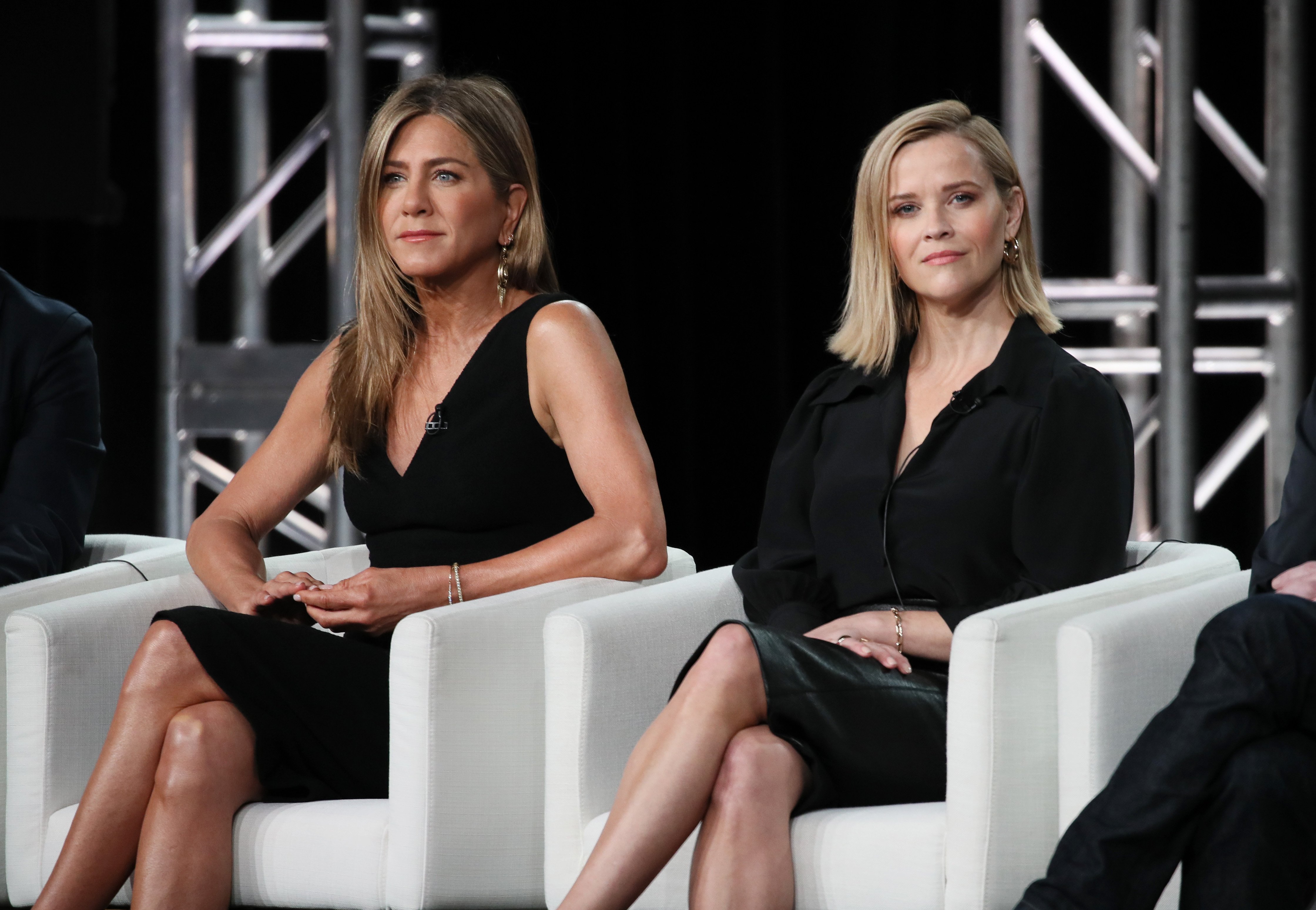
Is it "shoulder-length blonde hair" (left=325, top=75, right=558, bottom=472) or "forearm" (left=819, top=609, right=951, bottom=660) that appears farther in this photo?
"shoulder-length blonde hair" (left=325, top=75, right=558, bottom=472)

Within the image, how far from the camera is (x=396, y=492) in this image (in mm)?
2543

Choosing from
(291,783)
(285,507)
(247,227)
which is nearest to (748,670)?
(291,783)

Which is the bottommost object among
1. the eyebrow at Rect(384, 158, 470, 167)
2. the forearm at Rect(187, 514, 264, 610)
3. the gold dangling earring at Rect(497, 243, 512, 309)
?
the forearm at Rect(187, 514, 264, 610)

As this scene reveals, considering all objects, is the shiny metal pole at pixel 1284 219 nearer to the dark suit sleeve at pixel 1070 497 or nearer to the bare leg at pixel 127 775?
the dark suit sleeve at pixel 1070 497

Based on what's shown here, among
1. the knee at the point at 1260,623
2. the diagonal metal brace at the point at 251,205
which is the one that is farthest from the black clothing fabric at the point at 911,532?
the diagonal metal brace at the point at 251,205

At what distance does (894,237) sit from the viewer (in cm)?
244

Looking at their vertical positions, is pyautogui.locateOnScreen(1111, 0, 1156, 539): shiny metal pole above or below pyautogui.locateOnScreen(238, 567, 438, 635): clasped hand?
above

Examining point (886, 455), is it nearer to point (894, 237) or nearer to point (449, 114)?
point (894, 237)

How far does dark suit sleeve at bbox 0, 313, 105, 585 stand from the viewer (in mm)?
2701

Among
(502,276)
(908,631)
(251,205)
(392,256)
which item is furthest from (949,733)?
(251,205)

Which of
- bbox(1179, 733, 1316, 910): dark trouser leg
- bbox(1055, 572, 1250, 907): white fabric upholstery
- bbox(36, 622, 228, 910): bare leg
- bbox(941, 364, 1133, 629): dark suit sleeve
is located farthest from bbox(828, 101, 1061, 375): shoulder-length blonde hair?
bbox(36, 622, 228, 910): bare leg

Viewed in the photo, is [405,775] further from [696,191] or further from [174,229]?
[696,191]

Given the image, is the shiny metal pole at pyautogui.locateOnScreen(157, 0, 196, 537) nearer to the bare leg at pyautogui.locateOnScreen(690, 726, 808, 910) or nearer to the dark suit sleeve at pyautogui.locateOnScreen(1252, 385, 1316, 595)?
the bare leg at pyautogui.locateOnScreen(690, 726, 808, 910)

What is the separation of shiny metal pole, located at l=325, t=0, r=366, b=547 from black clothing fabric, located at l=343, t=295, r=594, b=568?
1.25 meters
